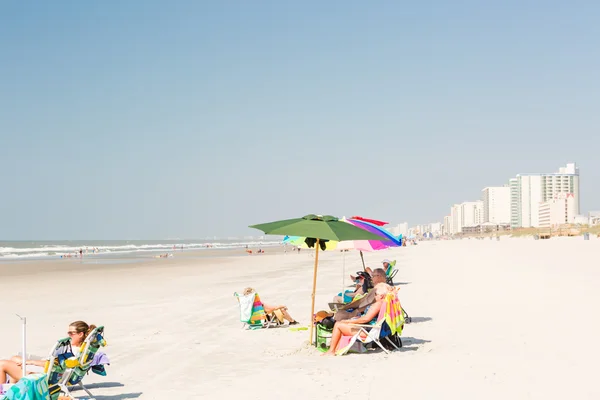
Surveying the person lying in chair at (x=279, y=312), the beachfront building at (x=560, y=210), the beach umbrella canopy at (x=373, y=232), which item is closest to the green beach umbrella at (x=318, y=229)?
the beach umbrella canopy at (x=373, y=232)

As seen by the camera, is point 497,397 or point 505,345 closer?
point 497,397

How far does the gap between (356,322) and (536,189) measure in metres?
195

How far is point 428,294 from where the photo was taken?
14758mm

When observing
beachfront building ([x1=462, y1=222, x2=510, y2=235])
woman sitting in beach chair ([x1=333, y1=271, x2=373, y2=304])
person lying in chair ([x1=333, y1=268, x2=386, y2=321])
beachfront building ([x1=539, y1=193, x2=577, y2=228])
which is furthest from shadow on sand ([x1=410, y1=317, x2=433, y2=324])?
beachfront building ([x1=539, y1=193, x2=577, y2=228])

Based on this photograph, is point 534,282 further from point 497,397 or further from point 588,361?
point 497,397

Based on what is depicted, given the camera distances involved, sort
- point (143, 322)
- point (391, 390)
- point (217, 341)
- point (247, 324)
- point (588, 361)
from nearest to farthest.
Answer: point (391, 390), point (588, 361), point (217, 341), point (247, 324), point (143, 322)

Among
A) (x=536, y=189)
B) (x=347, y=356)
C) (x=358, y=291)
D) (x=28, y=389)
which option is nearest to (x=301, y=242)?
(x=358, y=291)

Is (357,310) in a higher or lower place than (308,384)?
higher

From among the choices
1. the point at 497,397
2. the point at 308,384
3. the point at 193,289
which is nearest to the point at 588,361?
the point at 497,397

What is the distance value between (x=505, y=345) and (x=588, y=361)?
131cm

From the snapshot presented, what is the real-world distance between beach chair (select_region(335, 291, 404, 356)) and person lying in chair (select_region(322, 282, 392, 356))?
0.05 m

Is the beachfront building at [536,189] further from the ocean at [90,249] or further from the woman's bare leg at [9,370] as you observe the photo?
the woman's bare leg at [9,370]

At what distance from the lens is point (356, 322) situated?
769 cm

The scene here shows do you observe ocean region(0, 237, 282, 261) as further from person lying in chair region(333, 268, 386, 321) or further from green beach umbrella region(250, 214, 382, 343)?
person lying in chair region(333, 268, 386, 321)
